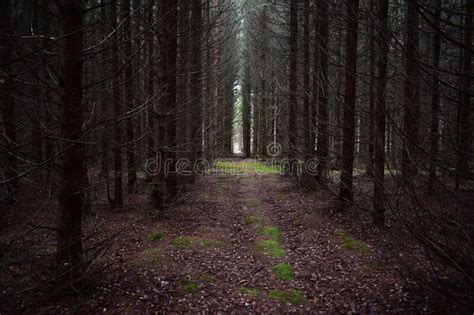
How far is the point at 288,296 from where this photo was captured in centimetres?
489

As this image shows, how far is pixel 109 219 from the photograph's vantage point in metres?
8.84

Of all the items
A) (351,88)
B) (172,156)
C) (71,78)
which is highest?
(351,88)

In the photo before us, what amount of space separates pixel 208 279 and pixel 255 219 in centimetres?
372

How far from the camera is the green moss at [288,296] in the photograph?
15.7ft

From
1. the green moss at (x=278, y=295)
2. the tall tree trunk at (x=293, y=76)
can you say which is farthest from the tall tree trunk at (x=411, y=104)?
the tall tree trunk at (x=293, y=76)

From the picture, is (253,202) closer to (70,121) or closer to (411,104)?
(70,121)

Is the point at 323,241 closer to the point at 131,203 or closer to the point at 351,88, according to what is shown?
the point at 351,88

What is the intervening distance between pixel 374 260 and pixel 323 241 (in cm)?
137

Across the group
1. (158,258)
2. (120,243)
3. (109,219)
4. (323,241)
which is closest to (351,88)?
(323,241)

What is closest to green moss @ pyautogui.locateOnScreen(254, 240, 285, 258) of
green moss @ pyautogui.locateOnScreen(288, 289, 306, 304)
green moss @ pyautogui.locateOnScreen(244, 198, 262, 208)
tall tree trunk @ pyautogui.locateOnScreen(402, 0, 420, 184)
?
green moss @ pyautogui.locateOnScreen(288, 289, 306, 304)

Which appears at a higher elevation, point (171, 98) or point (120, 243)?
point (171, 98)

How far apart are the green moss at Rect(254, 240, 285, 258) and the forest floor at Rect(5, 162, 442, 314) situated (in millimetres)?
23

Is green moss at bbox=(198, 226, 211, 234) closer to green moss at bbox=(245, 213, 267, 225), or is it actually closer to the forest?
the forest

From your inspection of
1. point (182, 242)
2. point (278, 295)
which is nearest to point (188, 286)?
point (278, 295)
